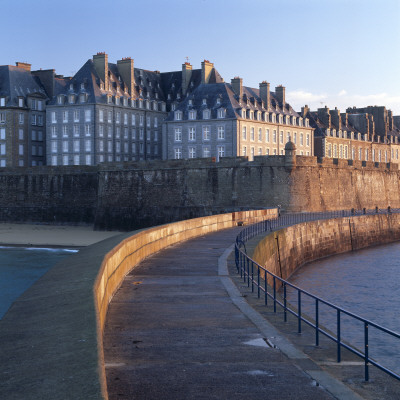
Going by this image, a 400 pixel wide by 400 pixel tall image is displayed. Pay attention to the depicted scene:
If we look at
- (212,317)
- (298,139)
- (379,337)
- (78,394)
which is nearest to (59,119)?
(298,139)

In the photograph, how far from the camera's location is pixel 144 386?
707cm

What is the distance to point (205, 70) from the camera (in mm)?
70312

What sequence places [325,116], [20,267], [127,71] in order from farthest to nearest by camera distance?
1. [325,116]
2. [127,71]
3. [20,267]

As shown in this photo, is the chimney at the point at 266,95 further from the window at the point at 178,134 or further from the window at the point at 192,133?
the window at the point at 178,134

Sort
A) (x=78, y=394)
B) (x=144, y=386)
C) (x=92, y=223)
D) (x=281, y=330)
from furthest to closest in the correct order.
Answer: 1. (x=92, y=223)
2. (x=281, y=330)
3. (x=144, y=386)
4. (x=78, y=394)

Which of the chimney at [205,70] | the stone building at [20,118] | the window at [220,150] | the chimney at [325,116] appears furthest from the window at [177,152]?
the chimney at [325,116]

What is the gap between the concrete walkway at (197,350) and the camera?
7008 mm

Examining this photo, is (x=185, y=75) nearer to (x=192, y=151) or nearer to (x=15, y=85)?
(x=192, y=151)

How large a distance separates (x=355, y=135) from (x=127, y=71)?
111 ft

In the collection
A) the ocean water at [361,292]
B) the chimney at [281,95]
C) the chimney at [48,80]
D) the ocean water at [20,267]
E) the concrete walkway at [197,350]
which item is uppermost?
the chimney at [48,80]

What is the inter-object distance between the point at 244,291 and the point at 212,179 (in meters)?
35.4

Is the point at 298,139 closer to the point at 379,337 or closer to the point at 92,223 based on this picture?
the point at 92,223

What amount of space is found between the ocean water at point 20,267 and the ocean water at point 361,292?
1067cm

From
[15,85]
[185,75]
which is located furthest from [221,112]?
[15,85]
